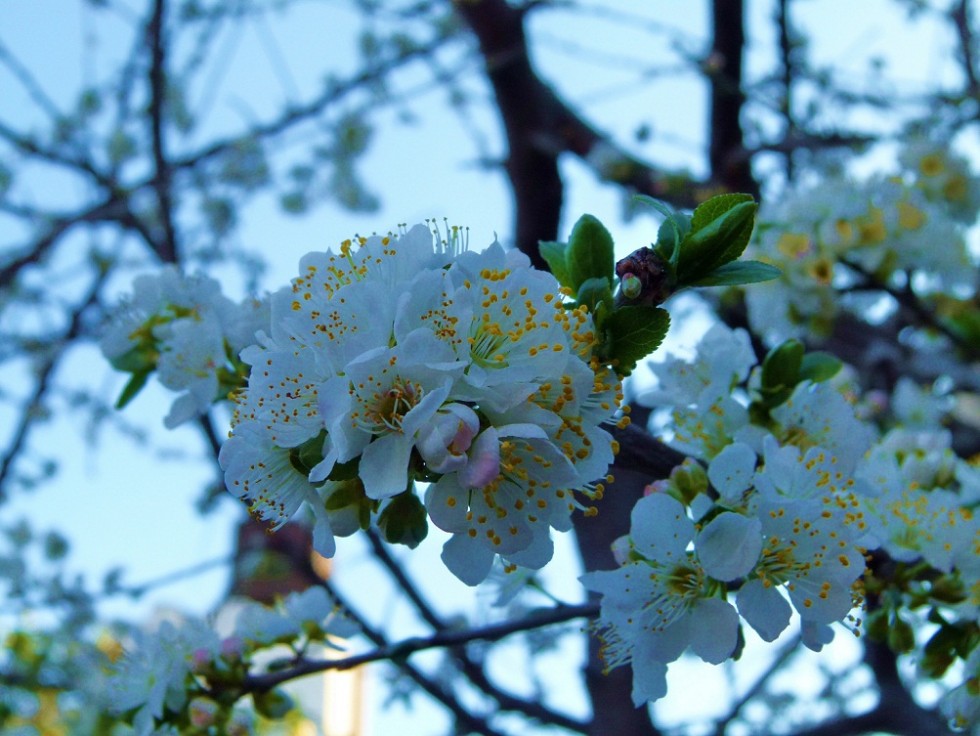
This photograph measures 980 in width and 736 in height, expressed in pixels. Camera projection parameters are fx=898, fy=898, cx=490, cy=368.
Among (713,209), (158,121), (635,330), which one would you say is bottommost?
(635,330)

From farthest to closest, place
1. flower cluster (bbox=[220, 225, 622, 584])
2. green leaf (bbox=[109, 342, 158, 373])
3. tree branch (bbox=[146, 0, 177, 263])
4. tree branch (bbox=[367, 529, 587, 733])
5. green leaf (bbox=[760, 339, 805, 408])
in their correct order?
tree branch (bbox=[146, 0, 177, 263]), tree branch (bbox=[367, 529, 587, 733]), green leaf (bbox=[109, 342, 158, 373]), green leaf (bbox=[760, 339, 805, 408]), flower cluster (bbox=[220, 225, 622, 584])

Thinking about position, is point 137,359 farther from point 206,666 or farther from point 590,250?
point 590,250

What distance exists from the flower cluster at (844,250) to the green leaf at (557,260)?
3.51ft

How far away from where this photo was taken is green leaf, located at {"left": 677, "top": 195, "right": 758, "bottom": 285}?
0.75 metres

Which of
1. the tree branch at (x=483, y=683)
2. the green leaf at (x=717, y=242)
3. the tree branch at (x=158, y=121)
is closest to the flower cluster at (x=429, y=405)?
the green leaf at (x=717, y=242)

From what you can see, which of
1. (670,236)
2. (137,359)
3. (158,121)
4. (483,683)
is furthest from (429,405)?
(158,121)

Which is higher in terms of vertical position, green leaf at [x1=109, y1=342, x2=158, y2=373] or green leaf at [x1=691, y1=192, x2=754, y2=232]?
green leaf at [x1=109, y1=342, x2=158, y2=373]

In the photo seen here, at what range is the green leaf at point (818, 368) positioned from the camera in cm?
105

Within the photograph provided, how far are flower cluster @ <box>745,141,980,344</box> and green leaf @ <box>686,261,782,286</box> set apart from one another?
1.12 meters

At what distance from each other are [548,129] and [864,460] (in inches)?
82.6

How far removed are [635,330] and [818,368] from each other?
42 centimetres

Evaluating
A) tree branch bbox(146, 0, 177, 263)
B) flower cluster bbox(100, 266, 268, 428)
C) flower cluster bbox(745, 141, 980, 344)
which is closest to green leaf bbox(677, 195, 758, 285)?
flower cluster bbox(100, 266, 268, 428)

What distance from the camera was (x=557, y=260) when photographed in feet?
2.83

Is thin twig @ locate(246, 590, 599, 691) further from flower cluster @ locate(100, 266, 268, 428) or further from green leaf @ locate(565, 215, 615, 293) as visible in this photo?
green leaf @ locate(565, 215, 615, 293)
